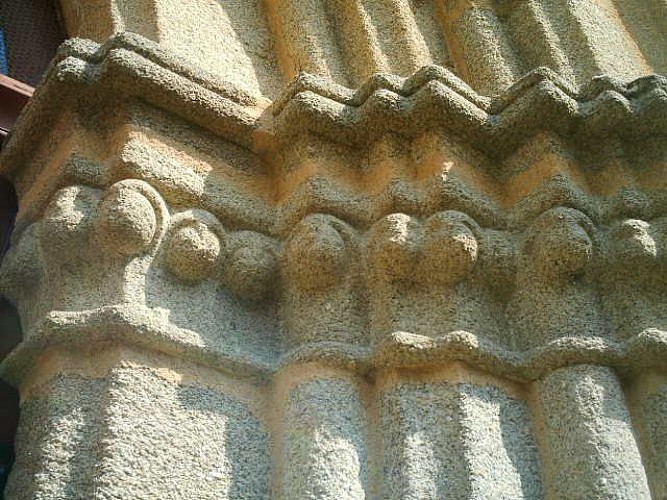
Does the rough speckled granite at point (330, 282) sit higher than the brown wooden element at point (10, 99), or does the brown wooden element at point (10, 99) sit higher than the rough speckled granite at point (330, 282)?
the brown wooden element at point (10, 99)

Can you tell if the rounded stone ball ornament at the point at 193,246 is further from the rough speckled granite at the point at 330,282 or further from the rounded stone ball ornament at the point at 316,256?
the rounded stone ball ornament at the point at 316,256

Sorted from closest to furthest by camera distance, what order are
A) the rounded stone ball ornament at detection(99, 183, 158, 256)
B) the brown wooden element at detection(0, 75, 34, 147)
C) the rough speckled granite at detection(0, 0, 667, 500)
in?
the rough speckled granite at detection(0, 0, 667, 500), the rounded stone ball ornament at detection(99, 183, 158, 256), the brown wooden element at detection(0, 75, 34, 147)

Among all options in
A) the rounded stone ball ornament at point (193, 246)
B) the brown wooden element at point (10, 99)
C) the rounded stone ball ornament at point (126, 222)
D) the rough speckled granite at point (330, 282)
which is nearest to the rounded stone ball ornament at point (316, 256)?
the rough speckled granite at point (330, 282)

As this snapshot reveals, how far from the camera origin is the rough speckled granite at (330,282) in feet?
4.78

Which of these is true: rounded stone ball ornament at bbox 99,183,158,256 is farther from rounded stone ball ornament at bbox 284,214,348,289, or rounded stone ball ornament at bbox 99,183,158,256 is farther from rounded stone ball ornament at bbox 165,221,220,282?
rounded stone ball ornament at bbox 284,214,348,289

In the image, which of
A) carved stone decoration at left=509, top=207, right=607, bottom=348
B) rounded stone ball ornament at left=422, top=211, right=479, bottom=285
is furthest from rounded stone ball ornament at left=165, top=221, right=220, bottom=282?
carved stone decoration at left=509, top=207, right=607, bottom=348

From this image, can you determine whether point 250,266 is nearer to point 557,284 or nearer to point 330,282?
point 330,282

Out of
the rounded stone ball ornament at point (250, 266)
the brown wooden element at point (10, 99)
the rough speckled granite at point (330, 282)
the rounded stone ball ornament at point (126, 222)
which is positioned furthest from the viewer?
the brown wooden element at point (10, 99)

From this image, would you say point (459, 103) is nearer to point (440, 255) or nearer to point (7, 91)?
point (440, 255)

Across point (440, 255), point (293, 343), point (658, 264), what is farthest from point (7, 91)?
point (658, 264)

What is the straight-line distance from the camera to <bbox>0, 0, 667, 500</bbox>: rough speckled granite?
1.46m

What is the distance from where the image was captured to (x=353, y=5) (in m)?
2.40

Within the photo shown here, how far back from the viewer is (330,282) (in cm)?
169

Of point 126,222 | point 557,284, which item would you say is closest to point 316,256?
point 126,222
